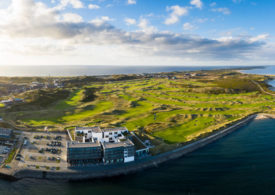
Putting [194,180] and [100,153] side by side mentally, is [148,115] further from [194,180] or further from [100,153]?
[194,180]

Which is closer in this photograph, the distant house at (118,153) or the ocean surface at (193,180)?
the ocean surface at (193,180)

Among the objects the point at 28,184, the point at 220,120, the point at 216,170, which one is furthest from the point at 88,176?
the point at 220,120

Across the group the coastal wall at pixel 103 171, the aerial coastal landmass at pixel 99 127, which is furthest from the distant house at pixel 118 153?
the coastal wall at pixel 103 171

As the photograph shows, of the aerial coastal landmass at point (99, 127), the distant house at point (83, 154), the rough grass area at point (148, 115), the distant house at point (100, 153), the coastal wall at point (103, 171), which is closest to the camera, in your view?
the coastal wall at point (103, 171)

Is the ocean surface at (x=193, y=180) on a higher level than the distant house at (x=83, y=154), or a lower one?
lower

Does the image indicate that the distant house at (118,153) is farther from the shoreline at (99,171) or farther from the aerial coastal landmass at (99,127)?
the shoreline at (99,171)

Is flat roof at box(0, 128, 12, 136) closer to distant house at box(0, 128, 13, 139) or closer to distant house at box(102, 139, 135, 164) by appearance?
distant house at box(0, 128, 13, 139)

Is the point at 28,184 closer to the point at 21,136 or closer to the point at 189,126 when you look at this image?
the point at 21,136

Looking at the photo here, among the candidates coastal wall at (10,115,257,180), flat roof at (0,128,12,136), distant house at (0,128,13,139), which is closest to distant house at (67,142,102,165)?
coastal wall at (10,115,257,180)
